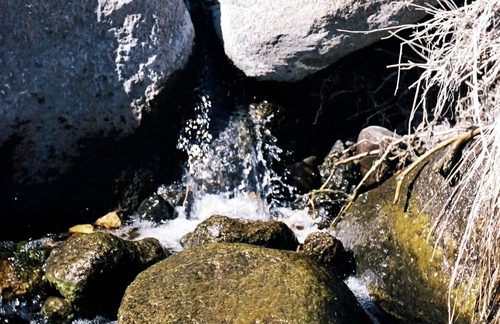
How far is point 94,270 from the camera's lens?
409cm

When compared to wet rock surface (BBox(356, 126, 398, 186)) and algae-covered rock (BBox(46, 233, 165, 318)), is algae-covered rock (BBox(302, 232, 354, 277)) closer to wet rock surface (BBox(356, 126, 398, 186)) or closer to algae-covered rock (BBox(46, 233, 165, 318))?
wet rock surface (BBox(356, 126, 398, 186))

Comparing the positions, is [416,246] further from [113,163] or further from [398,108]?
[113,163]

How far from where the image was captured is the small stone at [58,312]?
4.14m

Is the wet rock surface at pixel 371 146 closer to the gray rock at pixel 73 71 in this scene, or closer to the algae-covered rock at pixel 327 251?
the algae-covered rock at pixel 327 251

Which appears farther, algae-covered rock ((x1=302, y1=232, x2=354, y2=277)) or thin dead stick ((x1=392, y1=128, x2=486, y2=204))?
algae-covered rock ((x1=302, y1=232, x2=354, y2=277))

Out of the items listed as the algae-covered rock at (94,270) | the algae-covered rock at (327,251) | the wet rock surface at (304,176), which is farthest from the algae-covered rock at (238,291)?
the wet rock surface at (304,176)

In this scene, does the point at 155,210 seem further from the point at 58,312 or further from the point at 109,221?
the point at 58,312

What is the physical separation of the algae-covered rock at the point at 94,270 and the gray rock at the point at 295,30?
2.03m

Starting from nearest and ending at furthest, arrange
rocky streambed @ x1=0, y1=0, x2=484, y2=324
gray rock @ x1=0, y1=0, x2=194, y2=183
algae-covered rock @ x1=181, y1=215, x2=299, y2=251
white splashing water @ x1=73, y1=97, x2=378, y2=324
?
1. rocky streambed @ x1=0, y1=0, x2=484, y2=324
2. algae-covered rock @ x1=181, y1=215, x2=299, y2=251
3. gray rock @ x1=0, y1=0, x2=194, y2=183
4. white splashing water @ x1=73, y1=97, x2=378, y2=324

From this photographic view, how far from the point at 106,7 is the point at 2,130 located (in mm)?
1205

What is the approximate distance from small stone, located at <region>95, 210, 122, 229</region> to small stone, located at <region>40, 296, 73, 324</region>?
97 centimetres

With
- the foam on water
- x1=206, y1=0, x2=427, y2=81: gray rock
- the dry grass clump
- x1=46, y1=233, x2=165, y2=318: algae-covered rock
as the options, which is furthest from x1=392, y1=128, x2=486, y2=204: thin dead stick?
x1=46, y1=233, x2=165, y2=318: algae-covered rock

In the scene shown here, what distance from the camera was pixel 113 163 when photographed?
5.07 meters

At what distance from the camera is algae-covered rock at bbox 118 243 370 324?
3.35 meters
